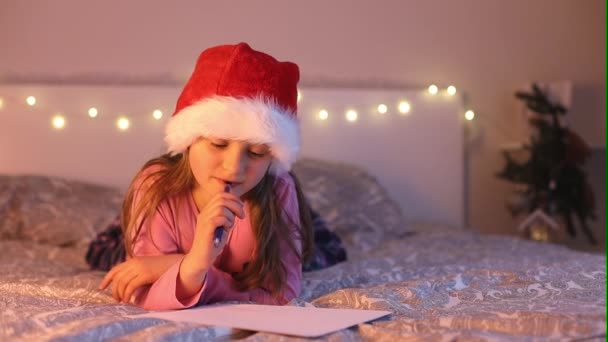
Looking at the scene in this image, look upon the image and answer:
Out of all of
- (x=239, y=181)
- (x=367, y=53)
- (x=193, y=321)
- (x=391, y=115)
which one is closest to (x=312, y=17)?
(x=367, y=53)

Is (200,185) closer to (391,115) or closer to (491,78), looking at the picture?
(391,115)

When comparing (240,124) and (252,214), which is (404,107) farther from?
(240,124)

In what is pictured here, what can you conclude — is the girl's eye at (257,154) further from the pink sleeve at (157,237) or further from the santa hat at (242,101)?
the pink sleeve at (157,237)

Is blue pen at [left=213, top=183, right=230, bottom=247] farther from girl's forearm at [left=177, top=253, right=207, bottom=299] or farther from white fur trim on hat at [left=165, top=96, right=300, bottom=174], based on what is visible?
white fur trim on hat at [left=165, top=96, right=300, bottom=174]

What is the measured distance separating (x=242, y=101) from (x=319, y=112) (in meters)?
1.43

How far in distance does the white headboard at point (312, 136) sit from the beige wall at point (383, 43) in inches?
3.8

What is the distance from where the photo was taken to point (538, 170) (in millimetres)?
2834

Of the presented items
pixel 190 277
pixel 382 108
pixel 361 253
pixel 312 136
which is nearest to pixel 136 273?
pixel 190 277

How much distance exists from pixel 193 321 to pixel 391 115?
1867 millimetres

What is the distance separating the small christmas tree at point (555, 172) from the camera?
9.28 feet

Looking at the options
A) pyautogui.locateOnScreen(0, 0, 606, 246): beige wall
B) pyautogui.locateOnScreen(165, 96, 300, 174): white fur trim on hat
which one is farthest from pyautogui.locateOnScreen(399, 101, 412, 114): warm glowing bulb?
pyautogui.locateOnScreen(165, 96, 300, 174): white fur trim on hat

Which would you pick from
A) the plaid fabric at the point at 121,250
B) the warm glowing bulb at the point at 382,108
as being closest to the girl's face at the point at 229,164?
the plaid fabric at the point at 121,250

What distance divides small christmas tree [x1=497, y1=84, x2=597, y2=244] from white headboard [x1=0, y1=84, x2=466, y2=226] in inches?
9.2

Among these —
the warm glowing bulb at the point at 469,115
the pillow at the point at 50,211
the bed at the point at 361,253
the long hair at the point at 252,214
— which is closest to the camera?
the bed at the point at 361,253
